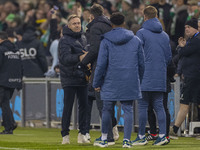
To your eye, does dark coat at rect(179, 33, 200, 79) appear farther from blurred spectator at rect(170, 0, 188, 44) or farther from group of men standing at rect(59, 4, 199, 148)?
blurred spectator at rect(170, 0, 188, 44)

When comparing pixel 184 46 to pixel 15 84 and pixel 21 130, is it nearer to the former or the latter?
pixel 15 84

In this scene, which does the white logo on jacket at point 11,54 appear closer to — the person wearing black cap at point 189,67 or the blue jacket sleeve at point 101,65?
the person wearing black cap at point 189,67

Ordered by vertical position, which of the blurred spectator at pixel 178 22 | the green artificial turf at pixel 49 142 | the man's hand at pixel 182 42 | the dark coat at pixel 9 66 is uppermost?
the blurred spectator at pixel 178 22

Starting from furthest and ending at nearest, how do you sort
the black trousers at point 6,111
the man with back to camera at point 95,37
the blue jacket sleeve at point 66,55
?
1. the black trousers at point 6,111
2. the blue jacket sleeve at point 66,55
3. the man with back to camera at point 95,37

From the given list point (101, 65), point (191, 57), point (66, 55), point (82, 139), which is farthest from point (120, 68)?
point (191, 57)

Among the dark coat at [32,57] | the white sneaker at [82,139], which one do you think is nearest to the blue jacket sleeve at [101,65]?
the white sneaker at [82,139]

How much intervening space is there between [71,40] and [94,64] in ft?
2.30

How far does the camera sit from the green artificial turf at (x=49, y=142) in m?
11.6

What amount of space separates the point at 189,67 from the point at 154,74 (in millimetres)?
1850

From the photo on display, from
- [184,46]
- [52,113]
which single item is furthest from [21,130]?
[184,46]

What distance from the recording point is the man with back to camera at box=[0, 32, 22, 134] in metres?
15.4

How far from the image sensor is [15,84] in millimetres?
15469

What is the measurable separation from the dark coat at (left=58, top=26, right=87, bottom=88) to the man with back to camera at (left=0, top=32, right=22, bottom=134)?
347 centimetres

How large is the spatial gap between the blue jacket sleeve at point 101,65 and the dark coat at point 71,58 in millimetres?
928
